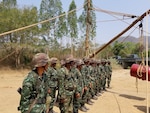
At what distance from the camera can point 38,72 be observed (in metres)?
3.86

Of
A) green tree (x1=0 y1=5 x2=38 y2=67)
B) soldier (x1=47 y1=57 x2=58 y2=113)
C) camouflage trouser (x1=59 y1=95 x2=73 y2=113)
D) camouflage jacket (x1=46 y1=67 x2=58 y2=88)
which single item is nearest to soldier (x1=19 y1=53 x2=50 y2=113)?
camouflage trouser (x1=59 y1=95 x2=73 y2=113)

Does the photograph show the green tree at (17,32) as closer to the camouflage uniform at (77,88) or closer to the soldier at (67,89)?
the camouflage uniform at (77,88)

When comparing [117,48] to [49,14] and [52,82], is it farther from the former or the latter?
[52,82]

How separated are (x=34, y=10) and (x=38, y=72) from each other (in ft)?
75.1

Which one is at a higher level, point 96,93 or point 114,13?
point 114,13

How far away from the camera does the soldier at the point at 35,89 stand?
3.71 metres

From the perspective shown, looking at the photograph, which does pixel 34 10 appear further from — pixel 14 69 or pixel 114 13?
pixel 114 13

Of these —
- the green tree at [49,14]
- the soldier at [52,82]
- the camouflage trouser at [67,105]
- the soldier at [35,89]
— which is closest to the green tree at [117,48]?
the green tree at [49,14]

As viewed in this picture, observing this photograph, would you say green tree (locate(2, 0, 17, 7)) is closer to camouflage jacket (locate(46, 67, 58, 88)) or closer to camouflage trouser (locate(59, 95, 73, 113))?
camouflage jacket (locate(46, 67, 58, 88))

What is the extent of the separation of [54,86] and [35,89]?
326cm

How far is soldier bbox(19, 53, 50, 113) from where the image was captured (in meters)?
3.71

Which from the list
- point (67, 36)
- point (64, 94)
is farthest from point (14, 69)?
point (64, 94)

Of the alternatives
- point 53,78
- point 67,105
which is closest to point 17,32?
point 53,78

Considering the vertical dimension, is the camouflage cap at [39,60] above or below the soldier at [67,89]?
above
